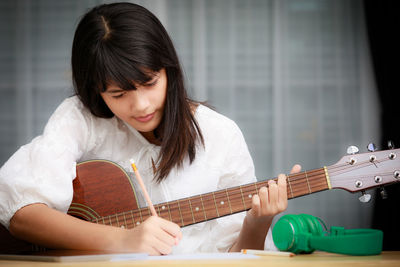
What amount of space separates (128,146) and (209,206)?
344 mm

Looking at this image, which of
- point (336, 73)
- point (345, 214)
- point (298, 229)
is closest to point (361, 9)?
point (336, 73)

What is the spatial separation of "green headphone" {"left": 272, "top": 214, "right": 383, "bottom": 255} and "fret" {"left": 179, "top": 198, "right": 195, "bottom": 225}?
0.87 feet

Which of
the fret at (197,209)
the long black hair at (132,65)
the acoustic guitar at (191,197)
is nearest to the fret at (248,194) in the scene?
the acoustic guitar at (191,197)

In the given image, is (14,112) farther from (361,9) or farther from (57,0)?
(361,9)

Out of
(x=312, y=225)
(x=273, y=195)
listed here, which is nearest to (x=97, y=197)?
(x=273, y=195)

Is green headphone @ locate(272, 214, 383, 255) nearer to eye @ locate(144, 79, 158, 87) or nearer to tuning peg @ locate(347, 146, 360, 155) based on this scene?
tuning peg @ locate(347, 146, 360, 155)

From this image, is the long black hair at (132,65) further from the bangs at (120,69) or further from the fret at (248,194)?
the fret at (248,194)

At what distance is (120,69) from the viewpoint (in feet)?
3.59

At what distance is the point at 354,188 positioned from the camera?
1.00 m

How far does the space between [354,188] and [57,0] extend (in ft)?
9.09

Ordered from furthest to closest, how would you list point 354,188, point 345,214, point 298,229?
point 345,214 < point 354,188 < point 298,229

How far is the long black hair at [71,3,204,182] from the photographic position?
1.11m

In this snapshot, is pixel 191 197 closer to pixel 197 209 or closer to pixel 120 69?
pixel 197 209

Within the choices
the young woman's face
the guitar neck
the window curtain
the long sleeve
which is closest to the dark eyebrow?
the young woman's face
